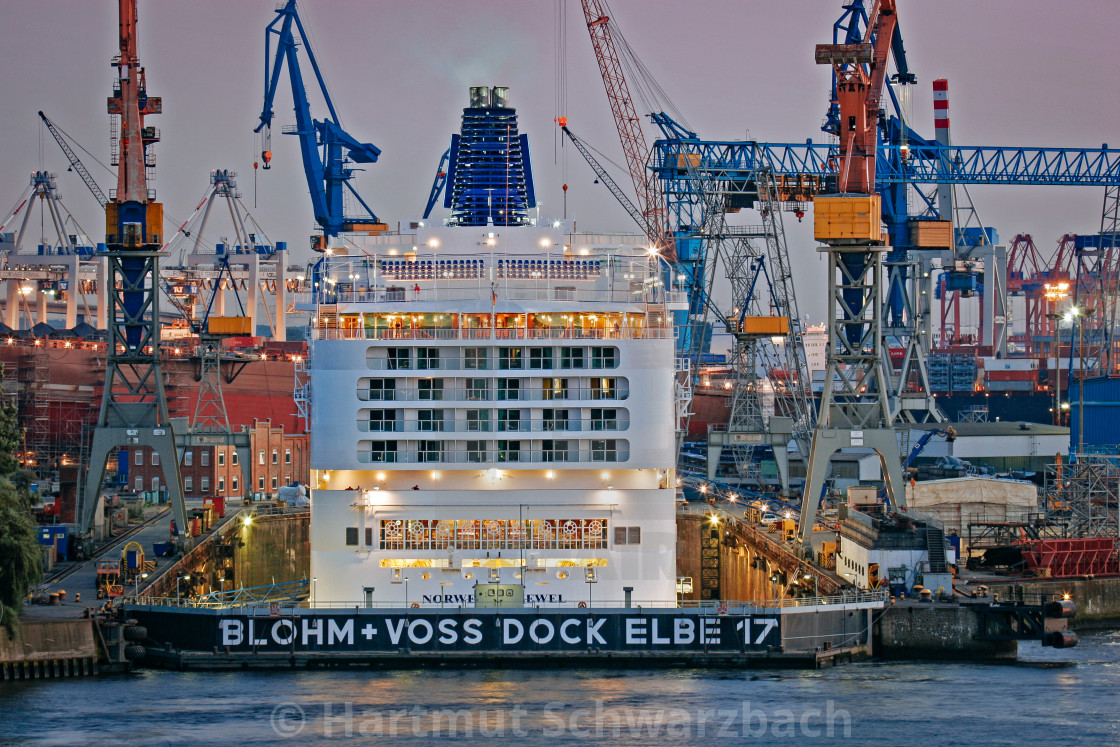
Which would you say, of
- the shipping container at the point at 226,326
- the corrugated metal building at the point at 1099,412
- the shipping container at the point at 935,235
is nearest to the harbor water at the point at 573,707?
the corrugated metal building at the point at 1099,412

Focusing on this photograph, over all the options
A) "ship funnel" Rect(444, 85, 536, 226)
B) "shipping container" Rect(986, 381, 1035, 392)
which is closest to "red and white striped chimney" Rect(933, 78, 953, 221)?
"shipping container" Rect(986, 381, 1035, 392)

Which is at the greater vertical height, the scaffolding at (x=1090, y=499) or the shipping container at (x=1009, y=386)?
the shipping container at (x=1009, y=386)

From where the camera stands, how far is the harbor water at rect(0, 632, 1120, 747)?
1718 inches

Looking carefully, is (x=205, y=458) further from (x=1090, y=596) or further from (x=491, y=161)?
(x=1090, y=596)

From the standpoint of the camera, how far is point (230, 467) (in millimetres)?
102562

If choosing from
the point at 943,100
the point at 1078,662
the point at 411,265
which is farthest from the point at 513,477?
the point at 943,100

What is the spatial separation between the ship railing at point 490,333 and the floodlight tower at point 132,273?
574 inches

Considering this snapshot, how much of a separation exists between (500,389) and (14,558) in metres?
15.8

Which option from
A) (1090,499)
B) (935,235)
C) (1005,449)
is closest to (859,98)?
(1090,499)

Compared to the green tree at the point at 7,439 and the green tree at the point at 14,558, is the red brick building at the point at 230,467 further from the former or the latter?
the green tree at the point at 14,558

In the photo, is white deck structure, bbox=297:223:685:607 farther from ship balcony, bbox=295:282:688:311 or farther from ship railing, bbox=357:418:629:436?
ship balcony, bbox=295:282:688:311

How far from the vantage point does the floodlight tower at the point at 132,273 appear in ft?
220

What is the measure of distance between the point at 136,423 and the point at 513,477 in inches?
840

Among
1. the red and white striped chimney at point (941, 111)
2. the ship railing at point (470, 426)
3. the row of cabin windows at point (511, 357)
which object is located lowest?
the ship railing at point (470, 426)
